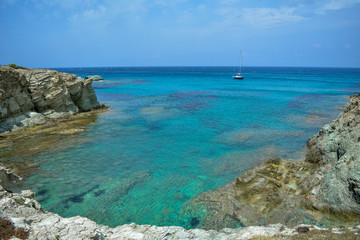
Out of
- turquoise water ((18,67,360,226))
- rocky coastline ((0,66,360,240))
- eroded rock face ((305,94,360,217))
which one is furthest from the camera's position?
turquoise water ((18,67,360,226))

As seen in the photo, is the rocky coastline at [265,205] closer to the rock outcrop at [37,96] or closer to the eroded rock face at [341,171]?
the eroded rock face at [341,171]

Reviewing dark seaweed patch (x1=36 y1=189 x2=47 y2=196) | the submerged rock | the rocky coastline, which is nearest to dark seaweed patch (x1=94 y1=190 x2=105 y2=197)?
dark seaweed patch (x1=36 y1=189 x2=47 y2=196)

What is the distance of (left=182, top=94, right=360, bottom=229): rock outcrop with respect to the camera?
1502 cm

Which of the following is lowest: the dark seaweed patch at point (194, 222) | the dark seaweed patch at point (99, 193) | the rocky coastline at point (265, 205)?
the dark seaweed patch at point (194, 222)

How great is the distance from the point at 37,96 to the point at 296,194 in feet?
135

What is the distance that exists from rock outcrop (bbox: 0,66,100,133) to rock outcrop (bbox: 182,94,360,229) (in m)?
32.3

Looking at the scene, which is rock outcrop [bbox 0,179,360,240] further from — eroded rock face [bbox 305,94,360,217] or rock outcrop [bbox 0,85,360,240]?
eroded rock face [bbox 305,94,360,217]

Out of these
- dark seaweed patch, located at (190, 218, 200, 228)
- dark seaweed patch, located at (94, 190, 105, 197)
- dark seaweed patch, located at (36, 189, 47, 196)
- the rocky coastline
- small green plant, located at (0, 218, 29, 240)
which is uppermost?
small green plant, located at (0, 218, 29, 240)

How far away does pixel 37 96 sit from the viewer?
133ft

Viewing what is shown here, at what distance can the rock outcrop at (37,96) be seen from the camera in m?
35.7

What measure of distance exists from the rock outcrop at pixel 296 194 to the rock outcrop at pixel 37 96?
32.3 meters

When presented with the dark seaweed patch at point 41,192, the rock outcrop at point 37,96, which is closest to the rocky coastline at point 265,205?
the dark seaweed patch at point 41,192

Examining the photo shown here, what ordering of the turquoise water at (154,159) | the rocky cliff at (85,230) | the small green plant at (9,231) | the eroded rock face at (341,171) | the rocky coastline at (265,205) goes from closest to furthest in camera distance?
the small green plant at (9,231), the rocky cliff at (85,230), the rocky coastline at (265,205), the eroded rock face at (341,171), the turquoise water at (154,159)

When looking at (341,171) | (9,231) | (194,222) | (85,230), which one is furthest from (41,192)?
(341,171)
